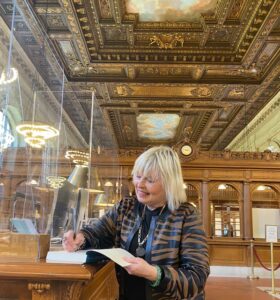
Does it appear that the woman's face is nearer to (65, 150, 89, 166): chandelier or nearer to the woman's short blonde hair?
the woman's short blonde hair

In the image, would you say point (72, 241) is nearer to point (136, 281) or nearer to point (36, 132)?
point (136, 281)

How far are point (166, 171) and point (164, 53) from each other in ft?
28.0

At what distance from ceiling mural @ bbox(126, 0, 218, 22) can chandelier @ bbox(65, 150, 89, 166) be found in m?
5.21

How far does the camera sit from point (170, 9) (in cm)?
817

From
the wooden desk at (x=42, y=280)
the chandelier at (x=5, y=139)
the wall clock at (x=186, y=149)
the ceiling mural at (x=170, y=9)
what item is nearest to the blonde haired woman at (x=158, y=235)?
the wooden desk at (x=42, y=280)

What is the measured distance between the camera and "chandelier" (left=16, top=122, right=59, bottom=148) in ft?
9.40

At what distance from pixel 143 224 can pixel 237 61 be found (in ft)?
29.7

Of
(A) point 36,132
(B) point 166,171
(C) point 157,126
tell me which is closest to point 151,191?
(B) point 166,171

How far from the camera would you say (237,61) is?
9914 millimetres

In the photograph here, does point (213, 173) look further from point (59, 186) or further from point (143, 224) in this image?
point (143, 224)

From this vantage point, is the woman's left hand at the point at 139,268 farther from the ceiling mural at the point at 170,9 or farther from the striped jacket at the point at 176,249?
the ceiling mural at the point at 170,9

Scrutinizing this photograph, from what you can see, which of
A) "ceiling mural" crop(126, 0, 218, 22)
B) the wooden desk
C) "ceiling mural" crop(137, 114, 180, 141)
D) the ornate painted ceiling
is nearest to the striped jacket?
the wooden desk

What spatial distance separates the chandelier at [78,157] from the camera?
140 inches

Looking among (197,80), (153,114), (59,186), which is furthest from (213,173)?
(59,186)
